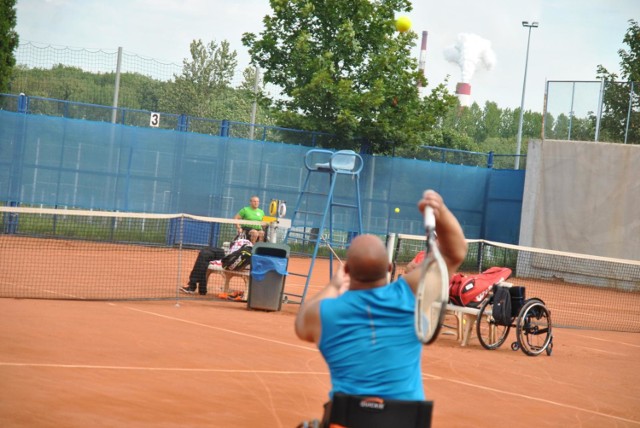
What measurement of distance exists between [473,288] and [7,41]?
15.1m

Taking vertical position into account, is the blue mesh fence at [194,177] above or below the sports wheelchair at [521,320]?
above

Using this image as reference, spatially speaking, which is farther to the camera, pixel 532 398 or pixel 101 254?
pixel 101 254

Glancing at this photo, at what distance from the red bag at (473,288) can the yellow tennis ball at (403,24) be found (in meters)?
14.7

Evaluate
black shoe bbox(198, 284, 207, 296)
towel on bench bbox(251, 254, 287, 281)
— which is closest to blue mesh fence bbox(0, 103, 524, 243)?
black shoe bbox(198, 284, 207, 296)

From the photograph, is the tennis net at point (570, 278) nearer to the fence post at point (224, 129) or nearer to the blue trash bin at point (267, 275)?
the fence post at point (224, 129)

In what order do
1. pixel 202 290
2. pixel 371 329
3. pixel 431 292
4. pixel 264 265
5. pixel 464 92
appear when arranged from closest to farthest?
1. pixel 431 292
2. pixel 371 329
3. pixel 264 265
4. pixel 202 290
5. pixel 464 92

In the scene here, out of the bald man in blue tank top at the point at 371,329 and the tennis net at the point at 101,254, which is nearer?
the bald man in blue tank top at the point at 371,329

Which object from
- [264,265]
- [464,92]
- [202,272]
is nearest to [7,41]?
[202,272]

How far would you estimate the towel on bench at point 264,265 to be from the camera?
40.9 ft

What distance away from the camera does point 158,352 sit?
8.67 meters

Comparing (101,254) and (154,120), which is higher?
(154,120)

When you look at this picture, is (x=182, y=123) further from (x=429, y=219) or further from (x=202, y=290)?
(x=429, y=219)

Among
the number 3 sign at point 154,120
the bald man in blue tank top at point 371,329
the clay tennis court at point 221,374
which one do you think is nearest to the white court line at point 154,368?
the clay tennis court at point 221,374

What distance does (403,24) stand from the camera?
24750 mm
